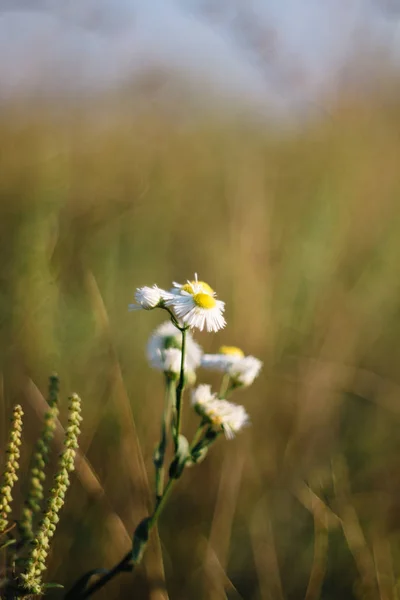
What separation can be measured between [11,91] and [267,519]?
1329 mm

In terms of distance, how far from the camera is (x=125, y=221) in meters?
2.03

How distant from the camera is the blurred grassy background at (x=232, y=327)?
1.23m

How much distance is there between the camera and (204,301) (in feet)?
2.71

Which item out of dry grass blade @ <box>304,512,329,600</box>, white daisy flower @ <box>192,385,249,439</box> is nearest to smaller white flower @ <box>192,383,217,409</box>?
white daisy flower @ <box>192,385,249,439</box>

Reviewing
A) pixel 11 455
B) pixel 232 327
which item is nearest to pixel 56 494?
pixel 11 455

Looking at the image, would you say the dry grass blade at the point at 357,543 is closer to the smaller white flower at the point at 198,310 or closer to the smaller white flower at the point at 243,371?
the smaller white flower at the point at 243,371

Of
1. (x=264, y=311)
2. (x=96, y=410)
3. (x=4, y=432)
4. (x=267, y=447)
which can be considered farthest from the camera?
(x=264, y=311)

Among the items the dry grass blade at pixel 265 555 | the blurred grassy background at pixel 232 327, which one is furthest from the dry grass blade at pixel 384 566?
the dry grass blade at pixel 265 555

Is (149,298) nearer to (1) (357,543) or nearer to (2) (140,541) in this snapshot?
(2) (140,541)

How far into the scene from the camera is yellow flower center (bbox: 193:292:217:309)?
82 centimetres

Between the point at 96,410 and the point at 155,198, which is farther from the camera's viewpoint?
the point at 155,198

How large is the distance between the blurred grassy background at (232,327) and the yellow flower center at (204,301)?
1.33 feet

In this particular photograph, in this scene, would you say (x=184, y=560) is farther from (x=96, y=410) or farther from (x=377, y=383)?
(x=377, y=383)

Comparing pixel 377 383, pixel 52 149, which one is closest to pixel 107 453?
pixel 377 383
